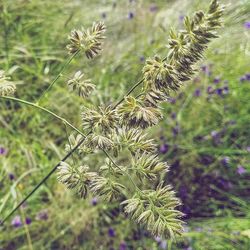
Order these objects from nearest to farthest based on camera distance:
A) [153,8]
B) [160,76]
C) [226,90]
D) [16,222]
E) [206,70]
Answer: [160,76] → [16,222] → [226,90] → [206,70] → [153,8]

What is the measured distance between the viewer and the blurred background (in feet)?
9.06

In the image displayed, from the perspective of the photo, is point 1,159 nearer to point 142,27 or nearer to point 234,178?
point 234,178

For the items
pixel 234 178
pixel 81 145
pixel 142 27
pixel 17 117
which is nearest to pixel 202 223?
pixel 234 178

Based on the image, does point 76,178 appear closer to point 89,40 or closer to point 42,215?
point 89,40

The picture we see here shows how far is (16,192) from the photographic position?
2.83 meters

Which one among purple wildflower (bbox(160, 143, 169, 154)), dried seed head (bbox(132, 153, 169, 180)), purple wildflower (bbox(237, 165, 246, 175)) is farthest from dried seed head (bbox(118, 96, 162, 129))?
A: purple wildflower (bbox(160, 143, 169, 154))

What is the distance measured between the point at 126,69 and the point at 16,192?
136cm

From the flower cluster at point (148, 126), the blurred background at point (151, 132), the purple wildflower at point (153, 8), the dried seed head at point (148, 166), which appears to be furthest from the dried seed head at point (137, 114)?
the purple wildflower at point (153, 8)

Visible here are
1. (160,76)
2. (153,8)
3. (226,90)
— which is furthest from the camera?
(153,8)

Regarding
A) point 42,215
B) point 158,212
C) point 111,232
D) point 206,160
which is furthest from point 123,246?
point 158,212

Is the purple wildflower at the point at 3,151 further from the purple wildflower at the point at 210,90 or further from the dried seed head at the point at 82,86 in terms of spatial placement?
the dried seed head at the point at 82,86

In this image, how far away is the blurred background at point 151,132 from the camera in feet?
9.06

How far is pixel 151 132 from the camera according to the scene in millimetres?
3150

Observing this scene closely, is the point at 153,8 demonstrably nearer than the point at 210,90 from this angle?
No
